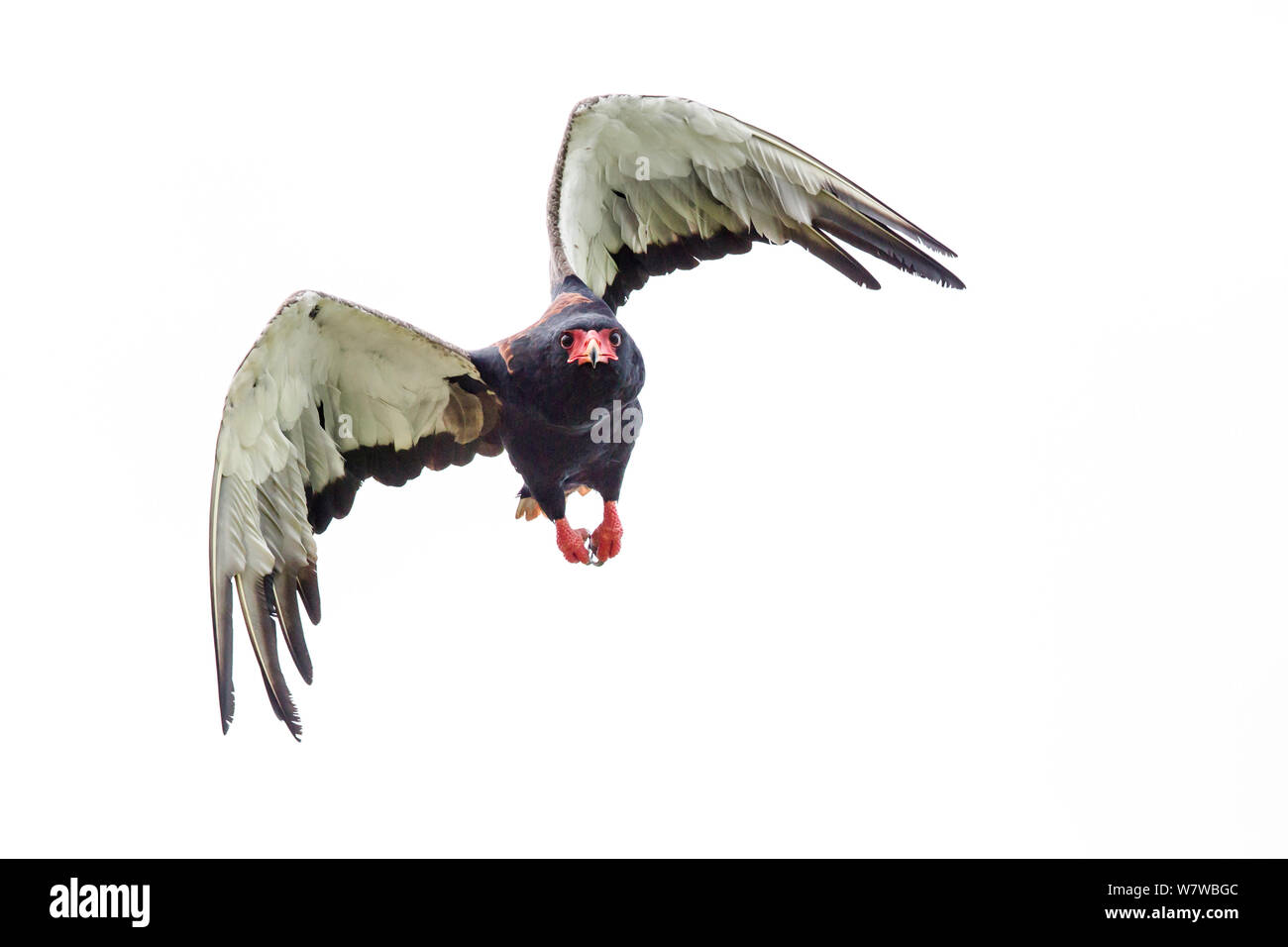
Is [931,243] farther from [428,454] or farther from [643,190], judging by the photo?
[428,454]

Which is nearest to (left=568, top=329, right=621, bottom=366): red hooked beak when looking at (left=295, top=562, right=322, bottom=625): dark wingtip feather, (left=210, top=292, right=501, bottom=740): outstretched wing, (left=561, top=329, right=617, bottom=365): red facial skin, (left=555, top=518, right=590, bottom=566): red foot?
(left=561, top=329, right=617, bottom=365): red facial skin

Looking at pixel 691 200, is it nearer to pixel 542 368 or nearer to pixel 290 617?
pixel 542 368

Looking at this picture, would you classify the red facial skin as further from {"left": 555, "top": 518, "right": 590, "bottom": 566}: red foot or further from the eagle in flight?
{"left": 555, "top": 518, "right": 590, "bottom": 566}: red foot

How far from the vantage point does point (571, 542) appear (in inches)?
567

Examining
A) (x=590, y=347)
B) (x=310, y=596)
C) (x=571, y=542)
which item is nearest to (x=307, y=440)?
(x=310, y=596)

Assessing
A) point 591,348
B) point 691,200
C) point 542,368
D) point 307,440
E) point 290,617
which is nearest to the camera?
point 591,348

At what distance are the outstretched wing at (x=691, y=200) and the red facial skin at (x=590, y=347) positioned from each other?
137 centimetres

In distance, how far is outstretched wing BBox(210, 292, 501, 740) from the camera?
45.1ft

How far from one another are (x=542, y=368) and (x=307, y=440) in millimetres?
2347

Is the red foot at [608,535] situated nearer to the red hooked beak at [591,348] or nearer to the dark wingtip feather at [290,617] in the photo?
the red hooked beak at [591,348]

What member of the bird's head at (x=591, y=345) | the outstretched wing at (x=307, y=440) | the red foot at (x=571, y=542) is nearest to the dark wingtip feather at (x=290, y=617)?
the outstretched wing at (x=307, y=440)

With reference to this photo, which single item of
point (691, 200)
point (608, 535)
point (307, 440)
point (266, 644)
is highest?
point (691, 200)

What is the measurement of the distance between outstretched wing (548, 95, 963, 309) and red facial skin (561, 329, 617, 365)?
4.49 ft

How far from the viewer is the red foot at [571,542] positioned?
14.4 metres
